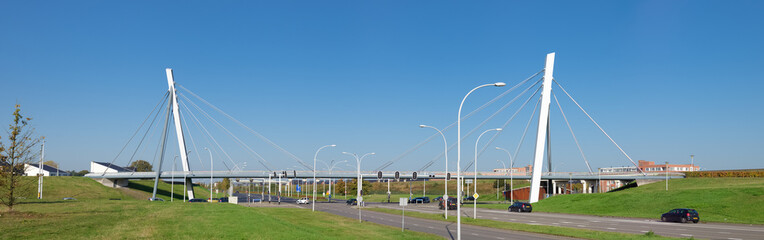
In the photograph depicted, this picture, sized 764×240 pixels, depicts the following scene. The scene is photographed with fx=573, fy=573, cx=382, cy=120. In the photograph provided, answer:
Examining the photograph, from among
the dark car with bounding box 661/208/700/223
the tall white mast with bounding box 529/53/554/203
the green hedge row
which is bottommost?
the dark car with bounding box 661/208/700/223

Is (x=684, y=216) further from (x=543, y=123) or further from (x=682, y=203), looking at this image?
(x=543, y=123)

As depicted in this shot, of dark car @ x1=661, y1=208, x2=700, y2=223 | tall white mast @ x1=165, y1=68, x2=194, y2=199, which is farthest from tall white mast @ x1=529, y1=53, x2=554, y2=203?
tall white mast @ x1=165, y1=68, x2=194, y2=199

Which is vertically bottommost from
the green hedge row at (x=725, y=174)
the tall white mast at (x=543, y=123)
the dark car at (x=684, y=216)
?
the dark car at (x=684, y=216)

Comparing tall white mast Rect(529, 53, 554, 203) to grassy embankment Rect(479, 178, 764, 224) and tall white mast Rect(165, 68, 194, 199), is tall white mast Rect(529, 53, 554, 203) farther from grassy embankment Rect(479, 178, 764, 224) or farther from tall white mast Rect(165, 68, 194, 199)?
tall white mast Rect(165, 68, 194, 199)

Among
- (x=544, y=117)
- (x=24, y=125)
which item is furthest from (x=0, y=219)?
(x=544, y=117)

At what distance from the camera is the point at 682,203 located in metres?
58.9

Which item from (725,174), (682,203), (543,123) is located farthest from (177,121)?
(725,174)

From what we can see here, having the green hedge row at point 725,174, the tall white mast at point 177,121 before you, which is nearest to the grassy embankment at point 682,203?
the green hedge row at point 725,174

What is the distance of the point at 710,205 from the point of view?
→ 5584 centimetres

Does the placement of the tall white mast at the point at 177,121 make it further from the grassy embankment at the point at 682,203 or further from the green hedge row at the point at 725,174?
the green hedge row at the point at 725,174

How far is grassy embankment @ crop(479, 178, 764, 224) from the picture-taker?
50850 millimetres

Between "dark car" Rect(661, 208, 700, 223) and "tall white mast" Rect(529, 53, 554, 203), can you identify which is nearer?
"dark car" Rect(661, 208, 700, 223)

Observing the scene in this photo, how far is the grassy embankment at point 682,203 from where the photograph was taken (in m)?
50.8

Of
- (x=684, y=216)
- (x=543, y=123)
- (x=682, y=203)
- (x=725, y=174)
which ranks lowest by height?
(x=684, y=216)
